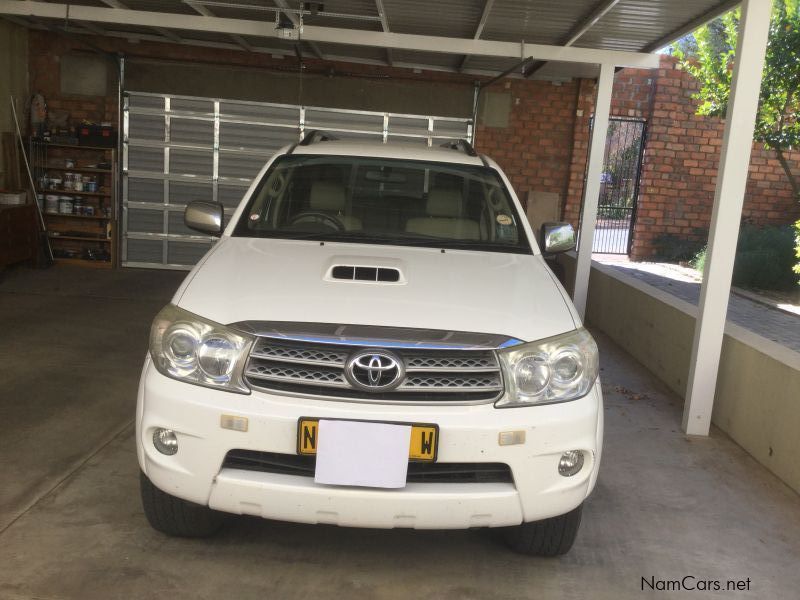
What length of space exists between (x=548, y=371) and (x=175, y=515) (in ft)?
5.12

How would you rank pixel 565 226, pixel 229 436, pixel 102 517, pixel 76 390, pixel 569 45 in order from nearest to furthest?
pixel 229 436, pixel 102 517, pixel 565 226, pixel 76 390, pixel 569 45

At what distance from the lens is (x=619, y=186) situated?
1499 cm

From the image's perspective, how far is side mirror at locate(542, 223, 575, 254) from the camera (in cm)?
437

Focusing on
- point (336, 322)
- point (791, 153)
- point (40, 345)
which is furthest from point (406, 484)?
point (791, 153)

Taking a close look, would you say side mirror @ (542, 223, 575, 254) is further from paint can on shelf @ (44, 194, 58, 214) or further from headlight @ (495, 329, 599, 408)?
paint can on shelf @ (44, 194, 58, 214)

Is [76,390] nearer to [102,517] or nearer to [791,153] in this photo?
[102,517]

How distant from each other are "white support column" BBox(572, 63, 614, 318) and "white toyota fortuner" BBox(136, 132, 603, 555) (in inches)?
224

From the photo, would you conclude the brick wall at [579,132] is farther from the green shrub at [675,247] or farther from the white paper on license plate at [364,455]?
the white paper on license plate at [364,455]

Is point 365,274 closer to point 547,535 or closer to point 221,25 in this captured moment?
point 547,535

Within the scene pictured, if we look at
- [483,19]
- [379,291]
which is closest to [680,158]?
[483,19]

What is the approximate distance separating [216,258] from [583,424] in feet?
5.64

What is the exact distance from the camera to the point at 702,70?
13.2 metres

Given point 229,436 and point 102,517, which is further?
point 102,517

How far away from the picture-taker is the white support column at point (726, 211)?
4.94m
